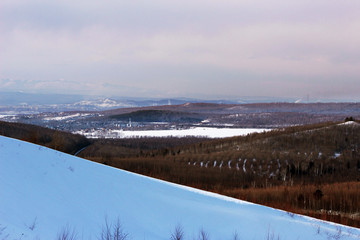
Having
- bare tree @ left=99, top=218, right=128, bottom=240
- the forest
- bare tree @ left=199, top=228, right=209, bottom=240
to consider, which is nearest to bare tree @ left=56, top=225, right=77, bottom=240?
bare tree @ left=99, top=218, right=128, bottom=240

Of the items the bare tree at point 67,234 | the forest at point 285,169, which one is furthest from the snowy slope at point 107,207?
the forest at point 285,169

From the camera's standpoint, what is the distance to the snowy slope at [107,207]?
6438 millimetres

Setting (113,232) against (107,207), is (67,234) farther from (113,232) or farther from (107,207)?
(107,207)

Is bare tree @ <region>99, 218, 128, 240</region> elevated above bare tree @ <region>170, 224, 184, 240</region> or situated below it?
above

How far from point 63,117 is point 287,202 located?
13101 centimetres

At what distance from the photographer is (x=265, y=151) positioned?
107 feet

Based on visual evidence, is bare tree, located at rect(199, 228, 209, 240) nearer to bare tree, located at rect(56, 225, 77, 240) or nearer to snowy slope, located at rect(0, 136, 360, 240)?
snowy slope, located at rect(0, 136, 360, 240)

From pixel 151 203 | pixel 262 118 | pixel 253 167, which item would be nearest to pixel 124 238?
pixel 151 203

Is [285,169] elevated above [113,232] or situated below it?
below

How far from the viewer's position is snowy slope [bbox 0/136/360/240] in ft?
21.1

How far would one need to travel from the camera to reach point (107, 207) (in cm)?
786

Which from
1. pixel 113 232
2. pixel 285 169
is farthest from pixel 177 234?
pixel 285 169

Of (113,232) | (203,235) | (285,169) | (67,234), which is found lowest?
(285,169)

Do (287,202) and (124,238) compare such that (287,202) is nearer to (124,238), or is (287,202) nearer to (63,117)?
(124,238)
